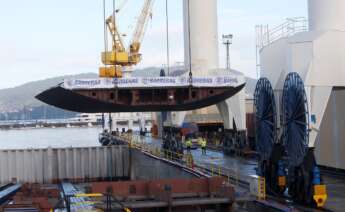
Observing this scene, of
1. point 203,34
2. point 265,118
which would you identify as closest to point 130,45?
point 203,34

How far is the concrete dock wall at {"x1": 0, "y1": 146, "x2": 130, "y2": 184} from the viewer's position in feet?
150

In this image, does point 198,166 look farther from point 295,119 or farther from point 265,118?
point 295,119

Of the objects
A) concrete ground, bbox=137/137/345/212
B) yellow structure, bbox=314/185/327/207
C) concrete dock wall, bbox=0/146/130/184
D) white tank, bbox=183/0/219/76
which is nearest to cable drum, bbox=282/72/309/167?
yellow structure, bbox=314/185/327/207

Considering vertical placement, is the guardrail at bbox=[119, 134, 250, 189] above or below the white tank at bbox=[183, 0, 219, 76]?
below

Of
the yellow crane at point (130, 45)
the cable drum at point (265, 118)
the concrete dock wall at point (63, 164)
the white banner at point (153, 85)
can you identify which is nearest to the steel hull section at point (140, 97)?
the white banner at point (153, 85)

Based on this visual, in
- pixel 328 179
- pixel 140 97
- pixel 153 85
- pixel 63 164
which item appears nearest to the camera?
pixel 328 179

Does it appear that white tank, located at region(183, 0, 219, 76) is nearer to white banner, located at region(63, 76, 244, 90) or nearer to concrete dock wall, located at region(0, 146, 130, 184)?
concrete dock wall, located at region(0, 146, 130, 184)

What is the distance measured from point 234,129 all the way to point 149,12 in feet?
229

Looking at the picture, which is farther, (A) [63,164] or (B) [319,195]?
(A) [63,164]

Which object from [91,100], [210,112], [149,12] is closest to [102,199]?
[91,100]

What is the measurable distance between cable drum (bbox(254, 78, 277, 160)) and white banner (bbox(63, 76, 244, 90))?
1211 mm

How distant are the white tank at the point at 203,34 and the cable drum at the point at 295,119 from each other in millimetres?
31995

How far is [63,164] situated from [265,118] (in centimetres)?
2518

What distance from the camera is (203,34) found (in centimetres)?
5612
